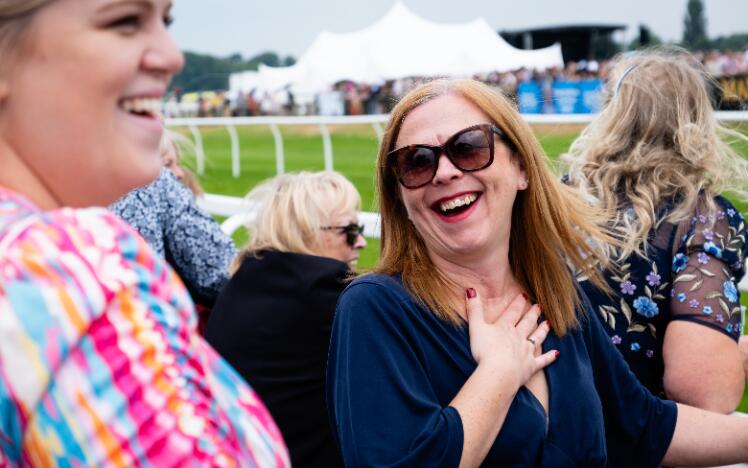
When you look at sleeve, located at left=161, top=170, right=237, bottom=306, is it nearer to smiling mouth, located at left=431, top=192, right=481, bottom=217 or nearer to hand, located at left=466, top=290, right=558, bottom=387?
smiling mouth, located at left=431, top=192, right=481, bottom=217

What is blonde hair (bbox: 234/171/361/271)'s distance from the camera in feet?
12.1

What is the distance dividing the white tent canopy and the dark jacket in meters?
32.5

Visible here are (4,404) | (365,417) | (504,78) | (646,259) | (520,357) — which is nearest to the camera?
(4,404)

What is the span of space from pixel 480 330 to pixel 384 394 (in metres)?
0.36

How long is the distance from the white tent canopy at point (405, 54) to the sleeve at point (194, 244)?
3175 cm

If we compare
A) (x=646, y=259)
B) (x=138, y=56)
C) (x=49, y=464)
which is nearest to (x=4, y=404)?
(x=49, y=464)

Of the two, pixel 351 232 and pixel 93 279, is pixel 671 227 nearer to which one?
pixel 351 232

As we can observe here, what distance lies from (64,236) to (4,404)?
0.56 ft

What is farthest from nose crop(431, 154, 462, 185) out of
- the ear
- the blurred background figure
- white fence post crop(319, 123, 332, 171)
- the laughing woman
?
white fence post crop(319, 123, 332, 171)

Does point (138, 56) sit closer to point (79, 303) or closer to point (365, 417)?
point (79, 303)

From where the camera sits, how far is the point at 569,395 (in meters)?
2.26

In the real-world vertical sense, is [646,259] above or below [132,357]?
below

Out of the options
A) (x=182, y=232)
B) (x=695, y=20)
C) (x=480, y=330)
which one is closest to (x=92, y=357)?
(x=480, y=330)

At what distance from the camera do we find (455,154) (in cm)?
234
